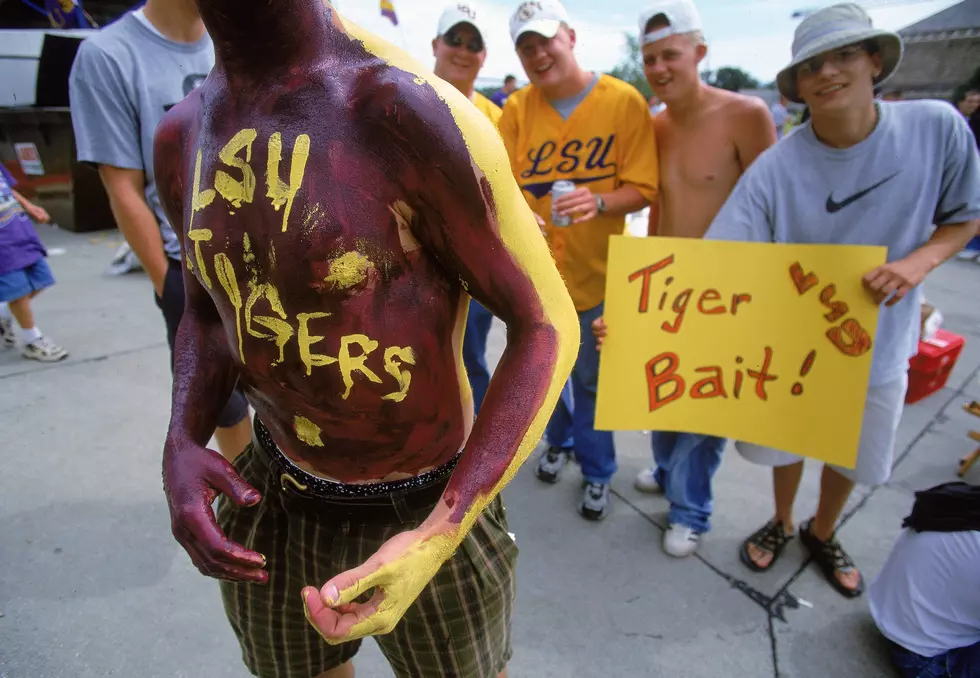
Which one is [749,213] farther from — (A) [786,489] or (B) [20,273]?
(B) [20,273]

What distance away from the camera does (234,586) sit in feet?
3.75

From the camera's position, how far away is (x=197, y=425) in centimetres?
106

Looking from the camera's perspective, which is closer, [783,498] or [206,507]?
[206,507]

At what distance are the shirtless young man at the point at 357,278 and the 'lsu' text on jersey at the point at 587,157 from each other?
1464mm

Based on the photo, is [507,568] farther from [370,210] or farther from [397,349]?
[370,210]

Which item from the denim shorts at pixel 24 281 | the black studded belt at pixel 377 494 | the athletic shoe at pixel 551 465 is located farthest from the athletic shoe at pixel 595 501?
the denim shorts at pixel 24 281

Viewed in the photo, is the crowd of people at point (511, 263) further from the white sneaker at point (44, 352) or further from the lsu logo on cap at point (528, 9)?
the white sneaker at point (44, 352)

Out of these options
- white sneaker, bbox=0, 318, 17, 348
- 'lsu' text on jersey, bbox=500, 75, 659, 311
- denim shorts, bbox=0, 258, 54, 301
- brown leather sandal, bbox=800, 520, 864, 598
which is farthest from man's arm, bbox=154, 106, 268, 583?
white sneaker, bbox=0, 318, 17, 348

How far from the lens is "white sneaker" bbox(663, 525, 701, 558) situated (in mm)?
2355

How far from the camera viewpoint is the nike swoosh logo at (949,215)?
170 cm

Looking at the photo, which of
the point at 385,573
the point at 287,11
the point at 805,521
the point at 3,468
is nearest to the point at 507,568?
the point at 385,573

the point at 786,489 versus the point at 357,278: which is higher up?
the point at 357,278

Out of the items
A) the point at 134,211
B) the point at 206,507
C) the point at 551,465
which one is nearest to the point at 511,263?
the point at 206,507

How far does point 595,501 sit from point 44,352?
3.88 m
